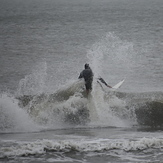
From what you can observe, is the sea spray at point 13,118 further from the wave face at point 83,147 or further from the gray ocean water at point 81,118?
the wave face at point 83,147

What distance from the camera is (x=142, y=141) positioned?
465 inches

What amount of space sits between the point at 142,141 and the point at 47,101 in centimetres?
547

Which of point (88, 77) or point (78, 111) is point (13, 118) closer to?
point (78, 111)

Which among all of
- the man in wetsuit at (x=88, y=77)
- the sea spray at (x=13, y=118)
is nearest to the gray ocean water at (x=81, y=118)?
the sea spray at (x=13, y=118)

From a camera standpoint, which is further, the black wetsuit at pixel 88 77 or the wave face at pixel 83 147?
the black wetsuit at pixel 88 77

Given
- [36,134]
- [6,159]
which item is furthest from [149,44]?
[6,159]

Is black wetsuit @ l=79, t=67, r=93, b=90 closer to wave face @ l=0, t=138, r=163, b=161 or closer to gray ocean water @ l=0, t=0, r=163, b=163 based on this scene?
gray ocean water @ l=0, t=0, r=163, b=163

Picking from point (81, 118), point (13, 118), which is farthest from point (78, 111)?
point (13, 118)

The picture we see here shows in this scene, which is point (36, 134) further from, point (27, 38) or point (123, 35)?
point (123, 35)

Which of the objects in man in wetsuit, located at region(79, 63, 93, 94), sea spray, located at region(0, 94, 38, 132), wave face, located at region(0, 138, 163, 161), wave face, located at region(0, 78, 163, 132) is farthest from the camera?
man in wetsuit, located at region(79, 63, 93, 94)

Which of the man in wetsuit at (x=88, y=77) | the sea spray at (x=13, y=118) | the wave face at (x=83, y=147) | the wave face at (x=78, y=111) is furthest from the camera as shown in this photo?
the man in wetsuit at (x=88, y=77)

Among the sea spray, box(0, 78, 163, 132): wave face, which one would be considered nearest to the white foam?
the sea spray

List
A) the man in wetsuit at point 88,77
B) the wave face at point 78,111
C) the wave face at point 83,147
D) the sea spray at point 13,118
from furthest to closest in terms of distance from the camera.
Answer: the man in wetsuit at point 88,77
the wave face at point 78,111
the sea spray at point 13,118
the wave face at point 83,147

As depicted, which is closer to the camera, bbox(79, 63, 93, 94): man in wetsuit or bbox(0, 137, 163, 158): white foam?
bbox(0, 137, 163, 158): white foam
